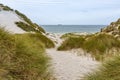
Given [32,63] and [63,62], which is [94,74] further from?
[63,62]

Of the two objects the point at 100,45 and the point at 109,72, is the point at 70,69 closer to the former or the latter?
the point at 109,72

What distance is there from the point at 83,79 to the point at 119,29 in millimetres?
16861

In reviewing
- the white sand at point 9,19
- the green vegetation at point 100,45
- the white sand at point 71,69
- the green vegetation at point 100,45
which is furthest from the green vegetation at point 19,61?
the white sand at point 9,19

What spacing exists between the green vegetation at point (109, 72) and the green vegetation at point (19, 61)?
115cm

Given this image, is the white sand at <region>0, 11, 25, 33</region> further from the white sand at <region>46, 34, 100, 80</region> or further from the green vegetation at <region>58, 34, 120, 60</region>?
the white sand at <region>46, 34, 100, 80</region>

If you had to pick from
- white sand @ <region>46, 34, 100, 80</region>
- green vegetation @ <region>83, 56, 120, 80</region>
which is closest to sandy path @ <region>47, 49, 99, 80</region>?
white sand @ <region>46, 34, 100, 80</region>

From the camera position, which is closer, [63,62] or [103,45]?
A: [63,62]

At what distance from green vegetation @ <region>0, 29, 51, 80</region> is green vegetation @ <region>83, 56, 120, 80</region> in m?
1.15

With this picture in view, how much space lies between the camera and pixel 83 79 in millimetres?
8203

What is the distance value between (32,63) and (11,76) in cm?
98

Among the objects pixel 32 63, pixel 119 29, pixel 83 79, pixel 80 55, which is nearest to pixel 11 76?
pixel 32 63

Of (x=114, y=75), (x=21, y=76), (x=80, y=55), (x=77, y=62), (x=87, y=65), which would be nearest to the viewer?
(x=114, y=75)

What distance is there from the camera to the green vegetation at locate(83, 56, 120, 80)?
7.24 meters

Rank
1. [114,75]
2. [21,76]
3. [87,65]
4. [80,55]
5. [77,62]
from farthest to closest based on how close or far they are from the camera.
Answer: [80,55], [77,62], [87,65], [21,76], [114,75]
